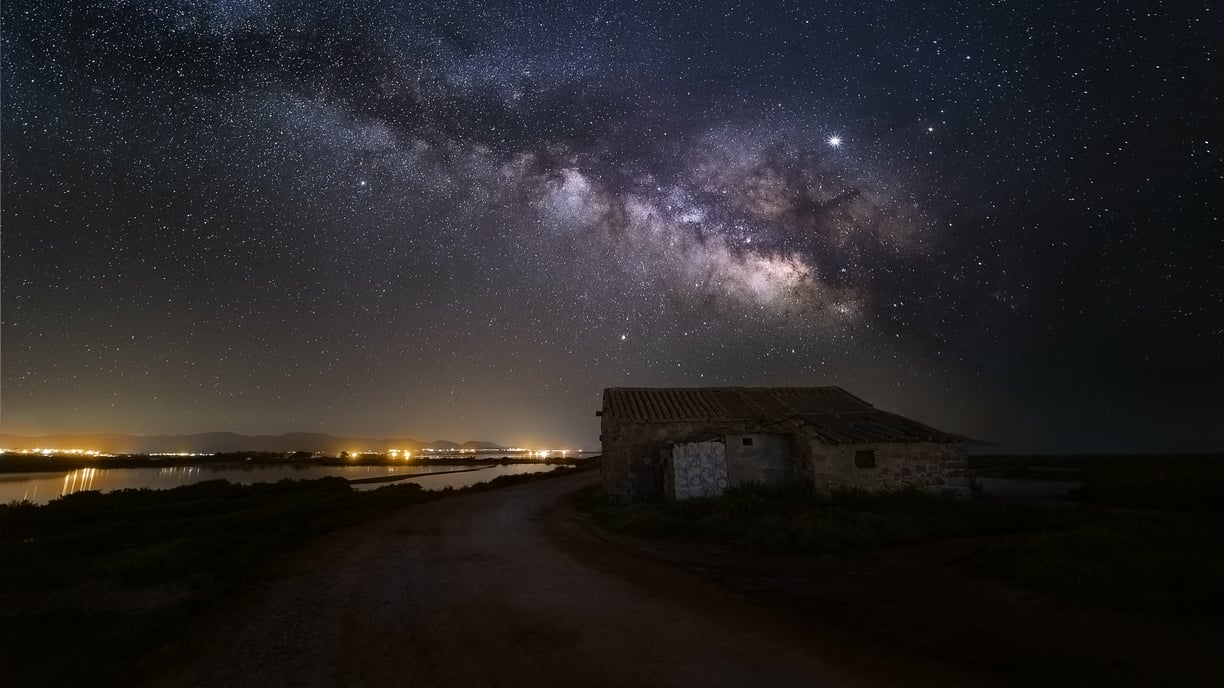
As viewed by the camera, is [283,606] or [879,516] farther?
[879,516]

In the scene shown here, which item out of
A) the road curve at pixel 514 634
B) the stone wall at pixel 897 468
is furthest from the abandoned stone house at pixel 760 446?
the road curve at pixel 514 634

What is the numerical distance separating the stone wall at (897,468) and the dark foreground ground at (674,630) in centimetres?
763

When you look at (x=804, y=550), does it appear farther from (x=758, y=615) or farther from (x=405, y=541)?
(x=405, y=541)

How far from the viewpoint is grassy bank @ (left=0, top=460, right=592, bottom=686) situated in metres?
7.98

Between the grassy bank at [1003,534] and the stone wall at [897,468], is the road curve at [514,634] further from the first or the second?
the stone wall at [897,468]

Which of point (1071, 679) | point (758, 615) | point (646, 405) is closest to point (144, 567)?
point (758, 615)

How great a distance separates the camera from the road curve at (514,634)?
21.3 ft

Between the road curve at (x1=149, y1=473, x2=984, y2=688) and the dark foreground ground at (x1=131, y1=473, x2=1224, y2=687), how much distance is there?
0.04 meters

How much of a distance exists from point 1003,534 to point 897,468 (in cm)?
642

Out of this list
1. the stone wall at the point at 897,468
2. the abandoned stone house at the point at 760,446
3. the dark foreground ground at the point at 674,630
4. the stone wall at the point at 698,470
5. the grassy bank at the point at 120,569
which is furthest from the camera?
the stone wall at the point at 698,470

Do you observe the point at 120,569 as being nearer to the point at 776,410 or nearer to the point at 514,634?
the point at 514,634

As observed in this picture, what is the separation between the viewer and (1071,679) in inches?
240

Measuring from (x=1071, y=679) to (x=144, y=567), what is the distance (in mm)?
18634

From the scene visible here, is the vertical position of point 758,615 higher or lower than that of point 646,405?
lower
